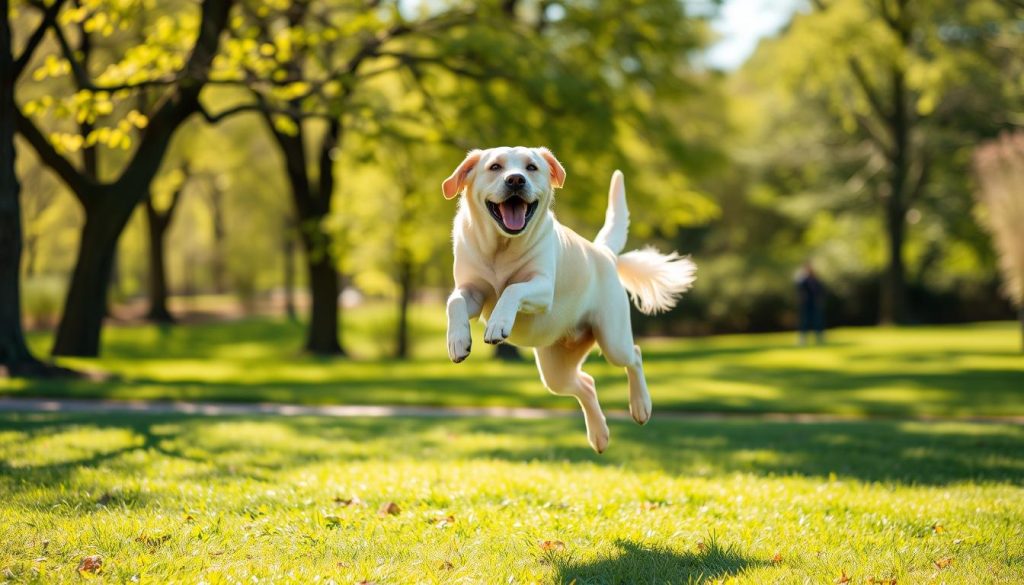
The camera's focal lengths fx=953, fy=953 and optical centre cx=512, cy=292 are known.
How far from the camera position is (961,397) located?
46.3ft

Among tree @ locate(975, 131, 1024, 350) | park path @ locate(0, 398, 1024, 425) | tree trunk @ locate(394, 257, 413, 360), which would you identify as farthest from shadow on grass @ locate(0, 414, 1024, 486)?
tree trunk @ locate(394, 257, 413, 360)

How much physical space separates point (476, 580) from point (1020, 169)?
18195 millimetres

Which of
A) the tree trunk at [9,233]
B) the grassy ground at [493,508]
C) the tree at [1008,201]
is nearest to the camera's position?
the grassy ground at [493,508]

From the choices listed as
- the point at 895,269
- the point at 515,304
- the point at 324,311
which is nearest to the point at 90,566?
the point at 515,304

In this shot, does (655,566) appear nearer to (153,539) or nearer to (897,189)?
(153,539)

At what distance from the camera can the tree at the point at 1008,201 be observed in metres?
19.0

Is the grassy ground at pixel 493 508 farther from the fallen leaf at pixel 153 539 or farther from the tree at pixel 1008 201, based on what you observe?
the tree at pixel 1008 201

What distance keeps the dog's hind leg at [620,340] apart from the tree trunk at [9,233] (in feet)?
36.1

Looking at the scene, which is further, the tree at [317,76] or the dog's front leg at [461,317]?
the tree at [317,76]

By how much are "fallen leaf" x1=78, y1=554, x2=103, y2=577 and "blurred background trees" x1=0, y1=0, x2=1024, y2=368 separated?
8807 millimetres

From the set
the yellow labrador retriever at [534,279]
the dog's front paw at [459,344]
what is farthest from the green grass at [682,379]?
the dog's front paw at [459,344]

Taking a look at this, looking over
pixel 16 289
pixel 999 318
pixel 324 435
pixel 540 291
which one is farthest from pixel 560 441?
pixel 999 318

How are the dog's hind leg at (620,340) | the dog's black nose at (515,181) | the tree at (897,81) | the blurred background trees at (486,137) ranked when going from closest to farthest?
the dog's black nose at (515,181) → the dog's hind leg at (620,340) → the blurred background trees at (486,137) → the tree at (897,81)

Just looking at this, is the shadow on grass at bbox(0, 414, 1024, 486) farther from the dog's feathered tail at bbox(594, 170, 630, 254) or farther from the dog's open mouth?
the dog's open mouth
